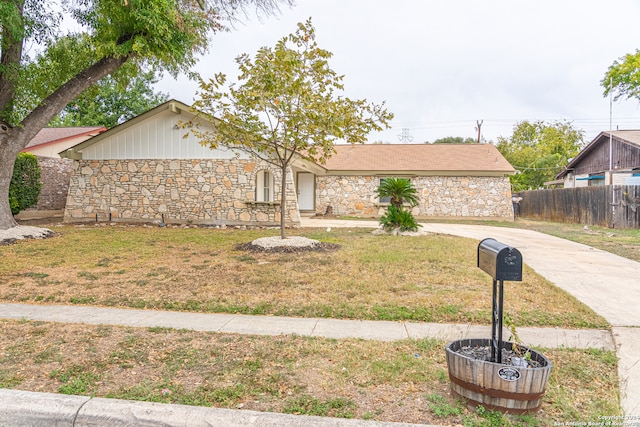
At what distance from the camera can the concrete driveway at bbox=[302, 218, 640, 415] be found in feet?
10.5

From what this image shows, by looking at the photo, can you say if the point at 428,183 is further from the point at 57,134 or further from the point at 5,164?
the point at 57,134

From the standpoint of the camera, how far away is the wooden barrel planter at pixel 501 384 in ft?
7.80

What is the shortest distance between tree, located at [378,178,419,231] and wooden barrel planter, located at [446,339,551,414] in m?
9.55

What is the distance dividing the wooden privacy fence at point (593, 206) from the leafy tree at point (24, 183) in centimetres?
2299

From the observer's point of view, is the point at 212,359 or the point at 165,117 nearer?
the point at 212,359

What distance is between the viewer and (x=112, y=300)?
17.2ft

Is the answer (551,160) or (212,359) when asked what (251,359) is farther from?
(551,160)

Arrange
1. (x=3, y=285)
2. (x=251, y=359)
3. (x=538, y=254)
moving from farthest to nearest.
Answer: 1. (x=538, y=254)
2. (x=3, y=285)
3. (x=251, y=359)

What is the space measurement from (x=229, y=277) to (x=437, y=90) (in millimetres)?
23690

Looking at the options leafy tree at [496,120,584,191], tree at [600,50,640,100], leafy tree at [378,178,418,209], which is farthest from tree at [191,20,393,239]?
leafy tree at [496,120,584,191]

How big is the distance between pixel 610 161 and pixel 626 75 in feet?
29.2

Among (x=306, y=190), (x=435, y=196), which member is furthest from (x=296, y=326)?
(x=435, y=196)

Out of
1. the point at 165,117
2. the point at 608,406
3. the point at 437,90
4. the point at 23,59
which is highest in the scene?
the point at 437,90

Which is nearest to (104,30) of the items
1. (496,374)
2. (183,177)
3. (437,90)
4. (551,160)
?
(183,177)
